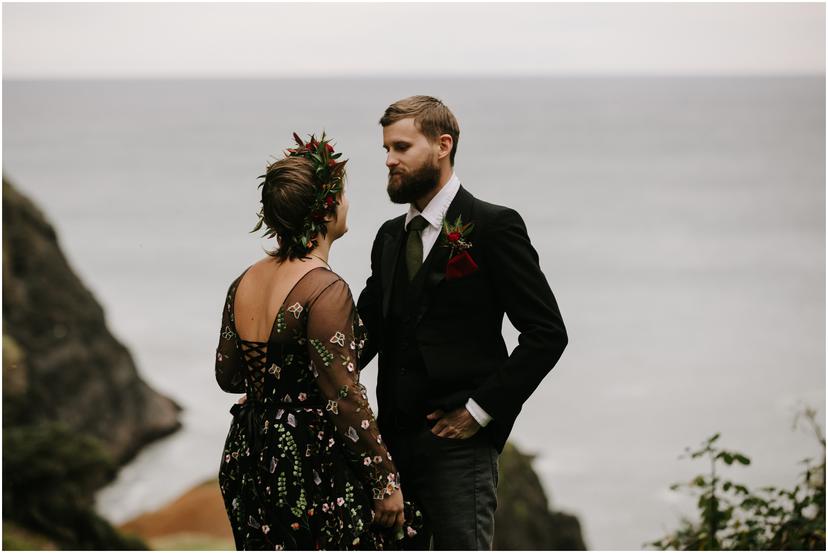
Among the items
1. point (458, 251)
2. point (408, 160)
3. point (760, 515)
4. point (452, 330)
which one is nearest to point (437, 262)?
point (458, 251)

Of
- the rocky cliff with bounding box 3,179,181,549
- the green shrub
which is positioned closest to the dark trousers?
the green shrub

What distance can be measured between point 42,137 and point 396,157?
1652 centimetres

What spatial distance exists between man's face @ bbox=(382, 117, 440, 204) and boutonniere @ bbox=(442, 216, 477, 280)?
→ 0.15 meters

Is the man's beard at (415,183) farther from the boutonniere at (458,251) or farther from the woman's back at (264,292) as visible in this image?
the woman's back at (264,292)

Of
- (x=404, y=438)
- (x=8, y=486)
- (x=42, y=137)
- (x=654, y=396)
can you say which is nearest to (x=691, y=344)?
(x=654, y=396)

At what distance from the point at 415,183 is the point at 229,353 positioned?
28.1 inches

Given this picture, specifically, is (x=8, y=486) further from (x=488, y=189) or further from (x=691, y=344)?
(x=691, y=344)

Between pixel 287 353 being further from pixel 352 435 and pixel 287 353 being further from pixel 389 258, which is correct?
pixel 389 258

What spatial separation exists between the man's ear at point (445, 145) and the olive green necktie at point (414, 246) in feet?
0.65

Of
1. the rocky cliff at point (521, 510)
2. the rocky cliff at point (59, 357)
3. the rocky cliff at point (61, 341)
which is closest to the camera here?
the rocky cliff at point (521, 510)

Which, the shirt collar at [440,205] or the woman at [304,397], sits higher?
the shirt collar at [440,205]

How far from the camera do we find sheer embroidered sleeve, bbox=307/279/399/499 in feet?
9.23

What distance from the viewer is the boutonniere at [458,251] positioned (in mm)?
3035

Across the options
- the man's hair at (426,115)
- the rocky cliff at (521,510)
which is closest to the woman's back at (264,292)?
the man's hair at (426,115)
